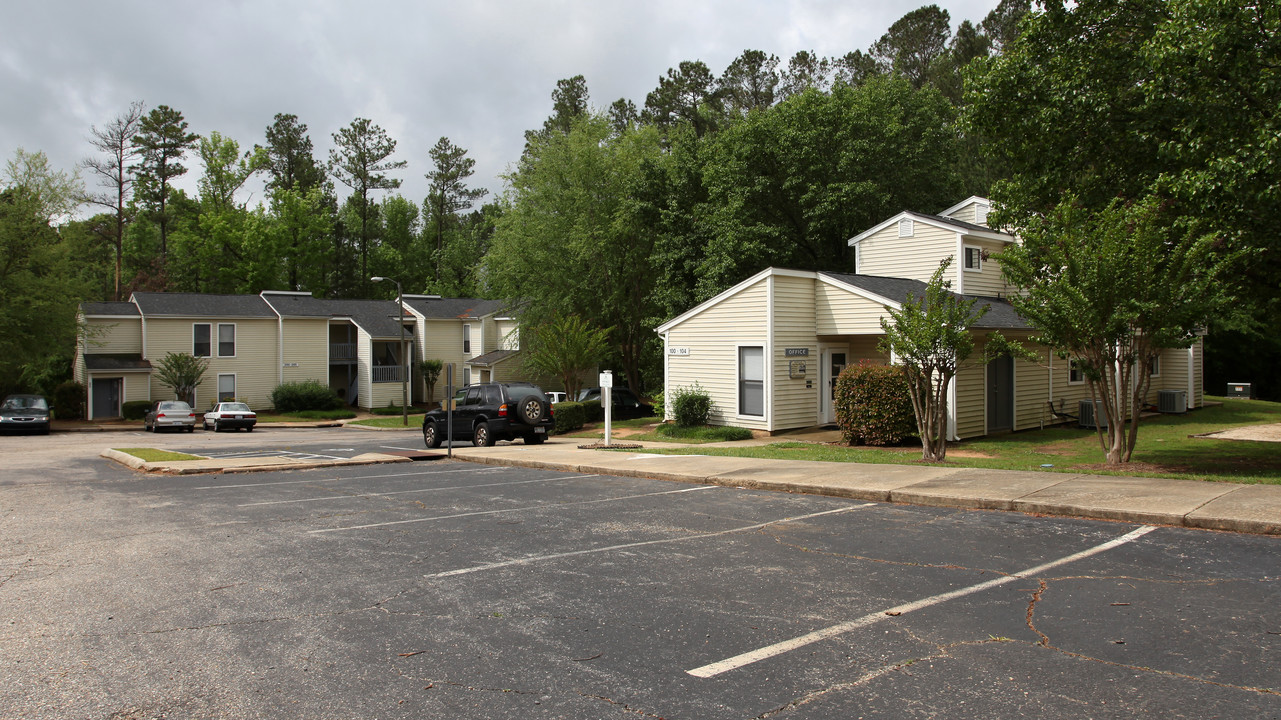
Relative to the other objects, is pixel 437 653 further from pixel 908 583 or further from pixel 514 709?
pixel 908 583

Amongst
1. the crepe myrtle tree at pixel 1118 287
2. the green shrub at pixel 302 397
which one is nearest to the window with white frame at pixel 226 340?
the green shrub at pixel 302 397

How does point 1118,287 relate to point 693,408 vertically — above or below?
above

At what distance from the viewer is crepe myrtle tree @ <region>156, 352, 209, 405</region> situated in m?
42.0

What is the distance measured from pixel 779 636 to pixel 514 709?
1957 millimetres

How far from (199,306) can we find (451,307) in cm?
1447

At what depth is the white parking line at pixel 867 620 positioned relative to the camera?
198 inches

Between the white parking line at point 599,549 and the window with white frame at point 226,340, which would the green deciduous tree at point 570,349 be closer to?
the window with white frame at point 226,340

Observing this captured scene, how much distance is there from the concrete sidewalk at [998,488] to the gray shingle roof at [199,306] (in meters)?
36.4

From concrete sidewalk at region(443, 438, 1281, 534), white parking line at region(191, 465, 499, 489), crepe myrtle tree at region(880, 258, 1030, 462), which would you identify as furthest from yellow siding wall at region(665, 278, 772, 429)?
white parking line at region(191, 465, 499, 489)

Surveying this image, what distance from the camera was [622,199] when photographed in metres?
36.8

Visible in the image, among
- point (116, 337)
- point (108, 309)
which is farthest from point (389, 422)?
point (108, 309)

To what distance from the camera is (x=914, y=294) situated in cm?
2291

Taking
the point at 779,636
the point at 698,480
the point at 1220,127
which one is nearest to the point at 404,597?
the point at 779,636

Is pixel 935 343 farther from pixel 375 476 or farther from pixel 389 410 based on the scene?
pixel 389 410
